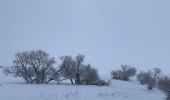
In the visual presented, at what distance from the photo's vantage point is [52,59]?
5181 cm

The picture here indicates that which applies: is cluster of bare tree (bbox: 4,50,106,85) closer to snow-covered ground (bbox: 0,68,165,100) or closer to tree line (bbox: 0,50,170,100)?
tree line (bbox: 0,50,170,100)

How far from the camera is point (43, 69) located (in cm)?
4988

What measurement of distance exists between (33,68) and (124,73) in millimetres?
27928

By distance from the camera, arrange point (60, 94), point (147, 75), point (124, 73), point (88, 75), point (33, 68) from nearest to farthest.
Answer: point (60, 94) < point (33, 68) < point (88, 75) < point (147, 75) < point (124, 73)

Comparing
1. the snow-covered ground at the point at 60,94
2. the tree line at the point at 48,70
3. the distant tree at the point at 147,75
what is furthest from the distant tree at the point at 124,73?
the snow-covered ground at the point at 60,94

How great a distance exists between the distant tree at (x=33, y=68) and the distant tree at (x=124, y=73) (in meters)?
24.9

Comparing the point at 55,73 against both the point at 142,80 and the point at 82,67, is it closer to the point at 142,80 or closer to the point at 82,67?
the point at 82,67

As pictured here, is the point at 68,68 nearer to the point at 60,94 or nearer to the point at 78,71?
the point at 78,71

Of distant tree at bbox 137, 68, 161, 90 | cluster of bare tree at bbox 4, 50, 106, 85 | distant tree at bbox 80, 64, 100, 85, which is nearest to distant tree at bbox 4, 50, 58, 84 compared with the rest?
cluster of bare tree at bbox 4, 50, 106, 85

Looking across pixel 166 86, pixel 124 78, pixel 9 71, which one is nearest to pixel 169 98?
pixel 166 86

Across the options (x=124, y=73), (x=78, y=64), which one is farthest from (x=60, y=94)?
(x=124, y=73)

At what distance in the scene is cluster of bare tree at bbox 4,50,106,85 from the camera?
162 ft

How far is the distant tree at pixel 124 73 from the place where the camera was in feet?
238

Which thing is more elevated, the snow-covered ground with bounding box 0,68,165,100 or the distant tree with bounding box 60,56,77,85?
the distant tree with bounding box 60,56,77,85
